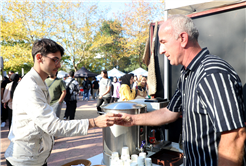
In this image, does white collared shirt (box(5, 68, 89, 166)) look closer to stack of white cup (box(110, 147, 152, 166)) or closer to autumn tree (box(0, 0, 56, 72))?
stack of white cup (box(110, 147, 152, 166))

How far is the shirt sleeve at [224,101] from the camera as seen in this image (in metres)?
0.96

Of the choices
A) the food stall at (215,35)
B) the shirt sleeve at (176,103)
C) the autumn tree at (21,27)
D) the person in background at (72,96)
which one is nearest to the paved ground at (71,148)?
the person in background at (72,96)

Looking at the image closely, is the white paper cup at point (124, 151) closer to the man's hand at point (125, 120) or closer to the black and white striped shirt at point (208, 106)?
the man's hand at point (125, 120)

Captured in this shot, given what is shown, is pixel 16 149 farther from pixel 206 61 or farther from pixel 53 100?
pixel 53 100

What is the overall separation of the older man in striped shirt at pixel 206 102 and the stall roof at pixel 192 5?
1.22 metres

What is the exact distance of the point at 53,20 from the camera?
17.4 meters

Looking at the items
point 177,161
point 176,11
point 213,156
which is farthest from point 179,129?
point 176,11

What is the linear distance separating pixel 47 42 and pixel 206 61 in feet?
4.72

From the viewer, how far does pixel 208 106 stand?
1.06 m

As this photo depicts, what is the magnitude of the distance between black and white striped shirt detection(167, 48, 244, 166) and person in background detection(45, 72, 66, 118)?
4.09 metres

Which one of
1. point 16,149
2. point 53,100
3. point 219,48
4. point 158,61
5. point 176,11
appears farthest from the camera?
point 53,100

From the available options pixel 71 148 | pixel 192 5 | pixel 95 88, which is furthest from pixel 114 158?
pixel 95 88

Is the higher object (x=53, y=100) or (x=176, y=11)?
(x=176, y=11)

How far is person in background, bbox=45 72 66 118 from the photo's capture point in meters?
4.79
